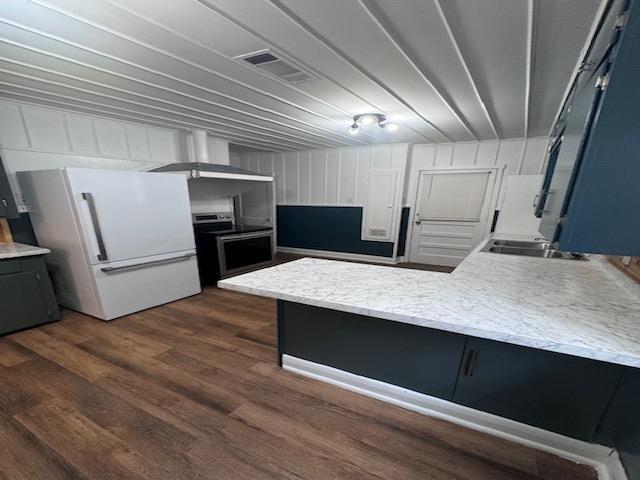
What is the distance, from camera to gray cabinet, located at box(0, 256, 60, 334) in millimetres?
2260

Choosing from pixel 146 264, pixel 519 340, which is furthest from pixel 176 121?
pixel 519 340

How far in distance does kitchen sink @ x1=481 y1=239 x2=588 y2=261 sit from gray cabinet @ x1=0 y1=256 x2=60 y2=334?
442 centimetres

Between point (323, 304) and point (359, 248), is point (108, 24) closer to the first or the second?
point (323, 304)

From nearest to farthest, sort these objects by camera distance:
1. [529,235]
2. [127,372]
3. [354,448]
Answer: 1. [354,448]
2. [127,372]
3. [529,235]

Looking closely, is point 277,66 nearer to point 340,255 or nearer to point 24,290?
point 24,290

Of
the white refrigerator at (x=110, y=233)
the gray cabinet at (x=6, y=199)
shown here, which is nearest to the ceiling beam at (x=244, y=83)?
the white refrigerator at (x=110, y=233)

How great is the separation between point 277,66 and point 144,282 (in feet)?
8.75

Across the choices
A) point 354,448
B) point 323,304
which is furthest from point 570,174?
point 354,448

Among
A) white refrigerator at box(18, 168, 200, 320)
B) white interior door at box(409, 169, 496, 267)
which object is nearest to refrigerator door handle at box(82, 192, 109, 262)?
white refrigerator at box(18, 168, 200, 320)

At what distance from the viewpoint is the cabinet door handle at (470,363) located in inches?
50.4

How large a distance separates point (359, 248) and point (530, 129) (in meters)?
3.27

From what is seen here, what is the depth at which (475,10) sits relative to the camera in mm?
1221

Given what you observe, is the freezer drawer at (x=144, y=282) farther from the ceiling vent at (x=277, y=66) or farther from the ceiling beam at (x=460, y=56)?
the ceiling beam at (x=460, y=56)

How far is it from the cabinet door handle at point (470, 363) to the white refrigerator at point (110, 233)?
3133 millimetres
